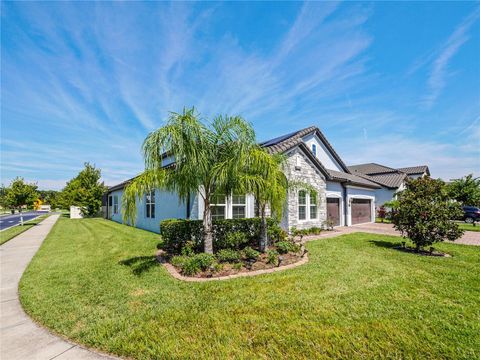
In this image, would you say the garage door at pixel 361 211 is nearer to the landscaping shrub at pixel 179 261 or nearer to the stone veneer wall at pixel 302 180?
the stone veneer wall at pixel 302 180

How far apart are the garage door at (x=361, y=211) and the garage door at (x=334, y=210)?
2600 mm

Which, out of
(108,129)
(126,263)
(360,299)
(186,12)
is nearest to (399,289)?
(360,299)

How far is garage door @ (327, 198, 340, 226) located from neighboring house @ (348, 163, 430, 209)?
267 inches

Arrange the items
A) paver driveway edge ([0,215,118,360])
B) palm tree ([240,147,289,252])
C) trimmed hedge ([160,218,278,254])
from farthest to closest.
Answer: trimmed hedge ([160,218,278,254]) → palm tree ([240,147,289,252]) → paver driveway edge ([0,215,118,360])

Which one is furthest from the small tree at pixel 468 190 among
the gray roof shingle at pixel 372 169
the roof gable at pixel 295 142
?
the roof gable at pixel 295 142

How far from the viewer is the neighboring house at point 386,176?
25156mm

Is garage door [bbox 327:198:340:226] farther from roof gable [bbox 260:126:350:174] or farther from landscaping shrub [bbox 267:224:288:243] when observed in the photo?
landscaping shrub [bbox 267:224:288:243]

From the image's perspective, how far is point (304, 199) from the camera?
1418cm

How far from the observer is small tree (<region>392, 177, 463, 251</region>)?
8.55 metres

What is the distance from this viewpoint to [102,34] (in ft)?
→ 27.2

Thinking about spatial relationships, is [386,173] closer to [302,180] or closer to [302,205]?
[302,205]

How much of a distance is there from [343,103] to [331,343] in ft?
42.7

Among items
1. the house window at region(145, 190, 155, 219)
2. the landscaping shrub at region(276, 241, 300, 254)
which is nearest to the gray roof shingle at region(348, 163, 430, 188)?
the landscaping shrub at region(276, 241, 300, 254)

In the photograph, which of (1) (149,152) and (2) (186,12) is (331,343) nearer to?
(1) (149,152)
